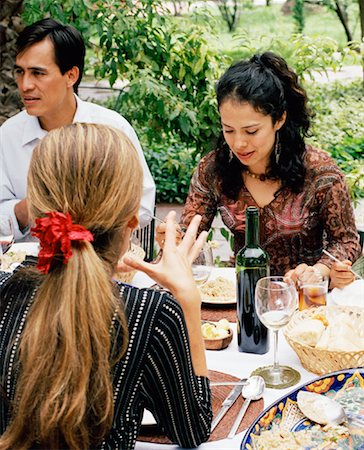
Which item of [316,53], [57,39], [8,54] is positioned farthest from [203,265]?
[8,54]

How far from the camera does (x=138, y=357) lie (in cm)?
140

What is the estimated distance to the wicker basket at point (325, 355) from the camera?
67.3 inches

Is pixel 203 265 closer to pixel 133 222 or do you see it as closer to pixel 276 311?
pixel 276 311

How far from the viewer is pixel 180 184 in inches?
267

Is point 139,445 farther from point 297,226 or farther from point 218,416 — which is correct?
point 297,226

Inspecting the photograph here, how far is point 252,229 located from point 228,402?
45 cm

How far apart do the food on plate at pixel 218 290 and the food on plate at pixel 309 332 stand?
408mm

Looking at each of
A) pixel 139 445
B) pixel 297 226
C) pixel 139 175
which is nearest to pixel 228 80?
pixel 297 226

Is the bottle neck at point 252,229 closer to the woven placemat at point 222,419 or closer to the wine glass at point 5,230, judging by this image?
the woven placemat at point 222,419

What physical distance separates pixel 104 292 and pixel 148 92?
8.88 feet

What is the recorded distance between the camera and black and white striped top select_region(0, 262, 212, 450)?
139 centimetres

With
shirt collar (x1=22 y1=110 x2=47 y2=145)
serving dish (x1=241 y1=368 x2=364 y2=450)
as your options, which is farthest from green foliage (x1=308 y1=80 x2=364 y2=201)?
serving dish (x1=241 y1=368 x2=364 y2=450)

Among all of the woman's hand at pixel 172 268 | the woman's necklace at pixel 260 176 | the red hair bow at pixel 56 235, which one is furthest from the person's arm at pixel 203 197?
the red hair bow at pixel 56 235

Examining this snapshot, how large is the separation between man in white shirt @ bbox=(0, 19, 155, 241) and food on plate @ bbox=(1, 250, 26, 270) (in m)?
0.38
